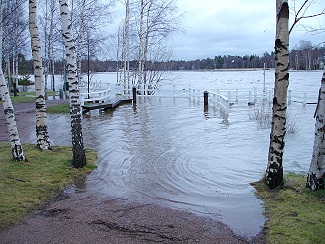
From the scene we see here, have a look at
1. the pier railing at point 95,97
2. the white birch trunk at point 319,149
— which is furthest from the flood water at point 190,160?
the pier railing at point 95,97

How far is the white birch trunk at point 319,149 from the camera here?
19.3ft

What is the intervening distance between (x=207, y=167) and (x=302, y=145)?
14.4 ft

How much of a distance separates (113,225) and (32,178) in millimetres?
2814

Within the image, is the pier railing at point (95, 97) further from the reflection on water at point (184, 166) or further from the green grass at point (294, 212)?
the green grass at point (294, 212)

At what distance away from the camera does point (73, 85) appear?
785cm

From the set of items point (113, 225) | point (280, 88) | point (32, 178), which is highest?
point (280, 88)

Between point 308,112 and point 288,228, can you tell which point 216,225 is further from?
point 308,112

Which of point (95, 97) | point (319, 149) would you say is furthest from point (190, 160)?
point (95, 97)

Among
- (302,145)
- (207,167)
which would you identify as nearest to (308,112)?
(302,145)

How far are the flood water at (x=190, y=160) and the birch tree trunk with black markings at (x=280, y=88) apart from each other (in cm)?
74

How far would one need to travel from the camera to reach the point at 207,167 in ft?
28.9

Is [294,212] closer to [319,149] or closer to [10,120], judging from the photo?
[319,149]

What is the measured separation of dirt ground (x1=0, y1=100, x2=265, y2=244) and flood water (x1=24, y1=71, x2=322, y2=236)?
1.13 feet

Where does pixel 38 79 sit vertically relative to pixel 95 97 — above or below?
above
